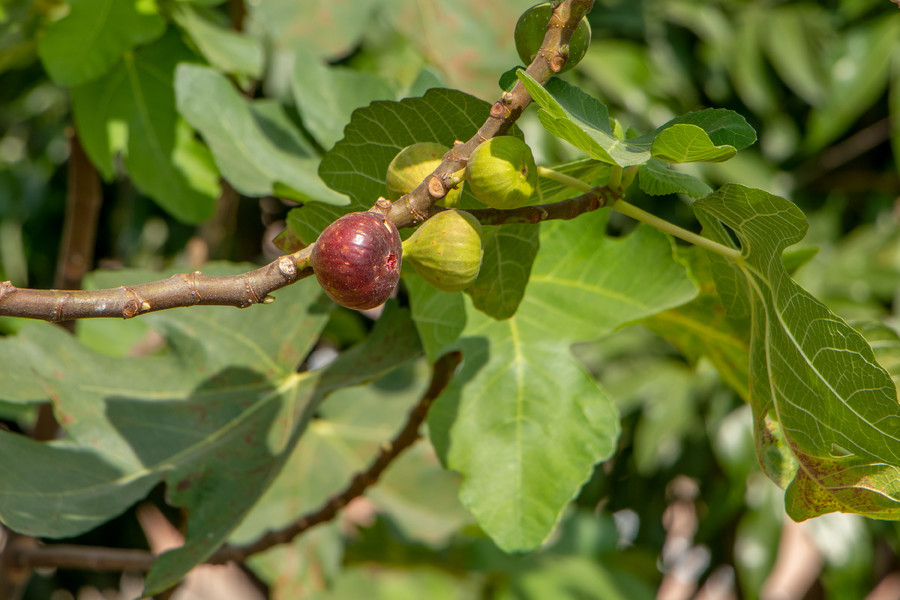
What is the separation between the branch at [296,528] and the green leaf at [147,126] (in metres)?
0.33

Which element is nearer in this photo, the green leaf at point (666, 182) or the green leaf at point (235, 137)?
the green leaf at point (666, 182)

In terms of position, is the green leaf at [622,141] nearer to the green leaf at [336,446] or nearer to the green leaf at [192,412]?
the green leaf at [192,412]

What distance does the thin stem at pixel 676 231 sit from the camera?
471mm

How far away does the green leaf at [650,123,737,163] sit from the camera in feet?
1.21

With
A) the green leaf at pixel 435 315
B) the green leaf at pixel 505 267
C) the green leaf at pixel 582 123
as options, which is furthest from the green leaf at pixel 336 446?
the green leaf at pixel 582 123

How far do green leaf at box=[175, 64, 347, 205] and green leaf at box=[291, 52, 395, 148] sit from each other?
1.7 inches

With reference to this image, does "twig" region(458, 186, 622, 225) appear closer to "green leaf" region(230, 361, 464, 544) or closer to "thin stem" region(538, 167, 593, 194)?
"thin stem" region(538, 167, 593, 194)

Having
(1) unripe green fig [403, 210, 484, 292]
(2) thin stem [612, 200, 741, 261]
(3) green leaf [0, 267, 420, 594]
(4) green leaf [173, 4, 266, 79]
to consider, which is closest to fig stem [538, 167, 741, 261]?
(2) thin stem [612, 200, 741, 261]

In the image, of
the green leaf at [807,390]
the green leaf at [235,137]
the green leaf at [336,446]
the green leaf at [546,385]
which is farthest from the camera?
the green leaf at [336,446]

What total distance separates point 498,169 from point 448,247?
39 mm

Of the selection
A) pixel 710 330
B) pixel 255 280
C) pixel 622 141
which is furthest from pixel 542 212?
pixel 710 330

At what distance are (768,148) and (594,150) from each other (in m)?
1.51

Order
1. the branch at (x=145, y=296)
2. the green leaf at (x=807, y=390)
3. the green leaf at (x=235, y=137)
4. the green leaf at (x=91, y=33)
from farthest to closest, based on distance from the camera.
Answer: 1. the green leaf at (x=91, y=33)
2. the green leaf at (x=235, y=137)
3. the green leaf at (x=807, y=390)
4. the branch at (x=145, y=296)

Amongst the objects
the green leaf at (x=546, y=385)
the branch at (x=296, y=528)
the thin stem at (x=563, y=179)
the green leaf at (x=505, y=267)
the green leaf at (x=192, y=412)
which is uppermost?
the thin stem at (x=563, y=179)
